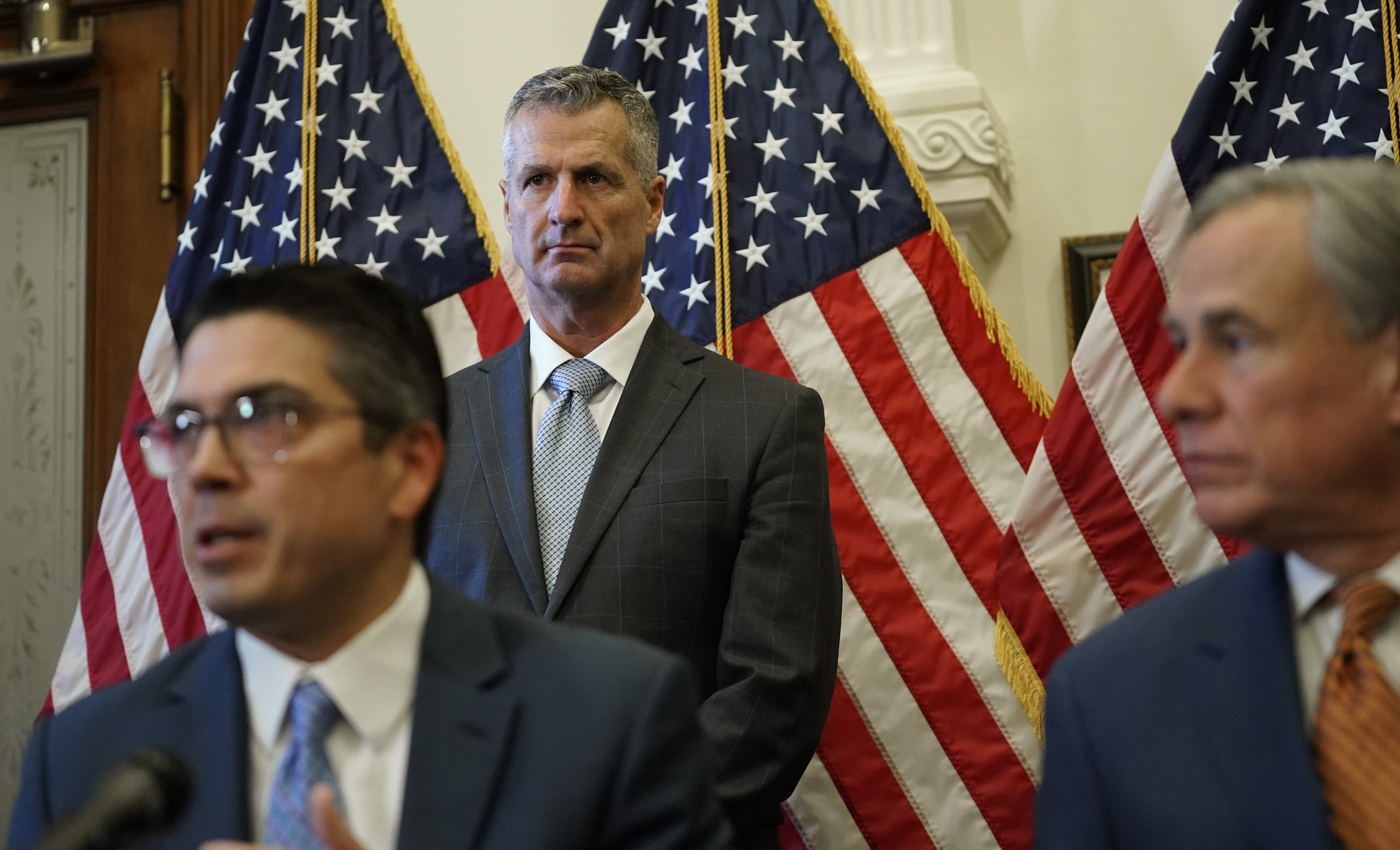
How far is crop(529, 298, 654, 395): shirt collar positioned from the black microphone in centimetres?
144

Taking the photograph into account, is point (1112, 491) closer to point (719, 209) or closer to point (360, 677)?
point (719, 209)

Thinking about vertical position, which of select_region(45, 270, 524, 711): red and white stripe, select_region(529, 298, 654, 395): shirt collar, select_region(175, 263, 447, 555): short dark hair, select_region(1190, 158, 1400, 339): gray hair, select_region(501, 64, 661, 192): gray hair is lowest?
select_region(45, 270, 524, 711): red and white stripe

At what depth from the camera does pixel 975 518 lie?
3.26 m

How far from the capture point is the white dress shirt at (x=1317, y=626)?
1395 millimetres

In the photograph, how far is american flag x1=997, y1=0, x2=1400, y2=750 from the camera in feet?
10.1

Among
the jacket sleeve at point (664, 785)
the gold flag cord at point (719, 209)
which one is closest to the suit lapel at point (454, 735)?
the jacket sleeve at point (664, 785)

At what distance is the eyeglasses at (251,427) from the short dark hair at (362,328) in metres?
0.05

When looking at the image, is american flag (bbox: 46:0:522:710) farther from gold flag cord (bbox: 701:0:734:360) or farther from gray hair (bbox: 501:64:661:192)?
gray hair (bbox: 501:64:661:192)

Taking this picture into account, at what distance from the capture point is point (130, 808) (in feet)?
3.72

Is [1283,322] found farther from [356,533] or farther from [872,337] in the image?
[872,337]

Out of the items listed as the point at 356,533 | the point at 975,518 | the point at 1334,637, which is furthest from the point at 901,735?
the point at 356,533

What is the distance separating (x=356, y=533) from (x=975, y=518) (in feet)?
6.79

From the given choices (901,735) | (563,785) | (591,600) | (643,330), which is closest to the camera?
(563,785)

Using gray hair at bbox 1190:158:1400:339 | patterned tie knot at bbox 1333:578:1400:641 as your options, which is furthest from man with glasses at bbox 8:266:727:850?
gray hair at bbox 1190:158:1400:339
